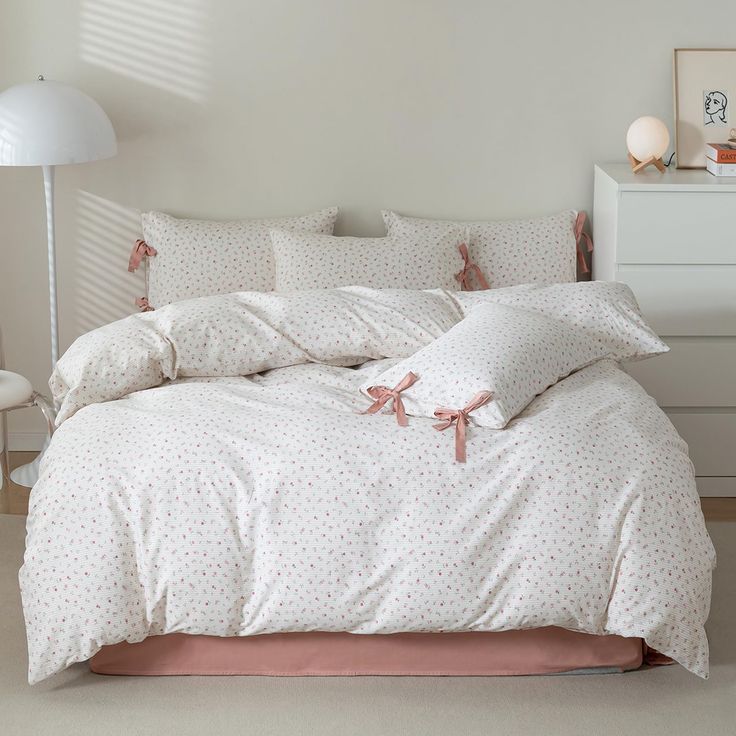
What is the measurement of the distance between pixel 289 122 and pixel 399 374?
145 centimetres

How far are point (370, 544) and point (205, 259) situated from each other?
61.9 inches

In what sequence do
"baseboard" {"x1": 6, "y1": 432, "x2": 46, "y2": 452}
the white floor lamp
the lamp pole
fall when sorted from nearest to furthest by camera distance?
the white floor lamp
the lamp pole
"baseboard" {"x1": 6, "y1": 432, "x2": 46, "y2": 452}

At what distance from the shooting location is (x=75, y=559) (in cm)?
220

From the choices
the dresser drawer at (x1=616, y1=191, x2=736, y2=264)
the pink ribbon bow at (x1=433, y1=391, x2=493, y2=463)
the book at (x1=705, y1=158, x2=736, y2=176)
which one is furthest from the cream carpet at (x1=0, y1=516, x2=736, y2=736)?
the book at (x1=705, y1=158, x2=736, y2=176)

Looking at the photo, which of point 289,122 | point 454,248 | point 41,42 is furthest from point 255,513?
point 41,42

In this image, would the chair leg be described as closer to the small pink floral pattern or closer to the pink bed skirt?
the pink bed skirt

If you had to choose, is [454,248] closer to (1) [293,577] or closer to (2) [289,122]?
(2) [289,122]

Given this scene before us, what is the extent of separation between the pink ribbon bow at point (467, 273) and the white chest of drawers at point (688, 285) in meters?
0.40

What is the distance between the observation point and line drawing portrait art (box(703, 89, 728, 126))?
358 centimetres

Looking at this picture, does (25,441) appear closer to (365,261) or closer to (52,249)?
(52,249)

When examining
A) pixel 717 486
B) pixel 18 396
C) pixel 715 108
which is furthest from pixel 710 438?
pixel 18 396

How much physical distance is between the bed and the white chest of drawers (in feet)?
3.33

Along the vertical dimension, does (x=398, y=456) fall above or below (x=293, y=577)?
above

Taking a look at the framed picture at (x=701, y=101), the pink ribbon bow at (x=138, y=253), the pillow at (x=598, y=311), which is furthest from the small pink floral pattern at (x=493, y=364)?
the pink ribbon bow at (x=138, y=253)
